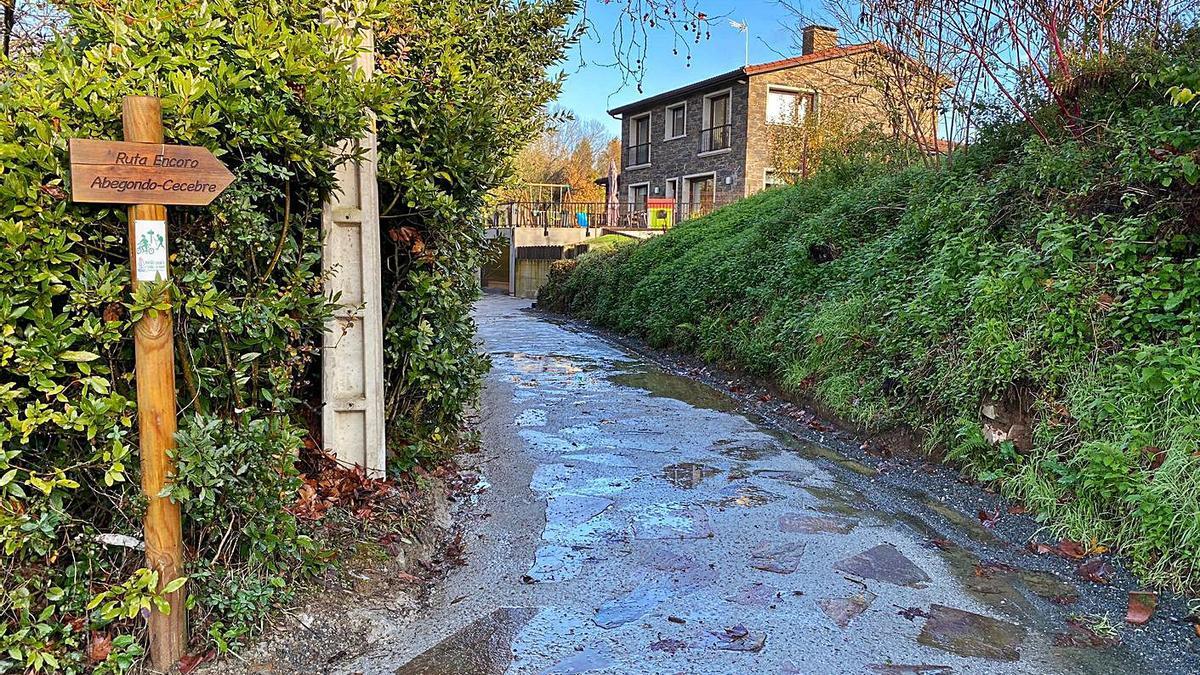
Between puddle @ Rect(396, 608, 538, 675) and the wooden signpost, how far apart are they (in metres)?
0.88

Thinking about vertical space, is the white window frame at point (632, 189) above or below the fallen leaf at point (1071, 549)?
above

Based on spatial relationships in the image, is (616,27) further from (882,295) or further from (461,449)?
(882,295)

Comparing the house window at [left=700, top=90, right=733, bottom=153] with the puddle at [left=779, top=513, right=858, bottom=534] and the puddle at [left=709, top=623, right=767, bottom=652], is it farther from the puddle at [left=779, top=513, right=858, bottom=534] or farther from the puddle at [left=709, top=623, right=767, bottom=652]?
the puddle at [left=709, top=623, right=767, bottom=652]

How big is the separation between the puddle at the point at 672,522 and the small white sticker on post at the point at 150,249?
8.95ft

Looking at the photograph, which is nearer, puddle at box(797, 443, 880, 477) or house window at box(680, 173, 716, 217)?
puddle at box(797, 443, 880, 477)

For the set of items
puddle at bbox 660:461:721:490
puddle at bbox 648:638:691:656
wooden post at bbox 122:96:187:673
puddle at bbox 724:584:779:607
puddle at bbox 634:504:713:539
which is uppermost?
wooden post at bbox 122:96:187:673

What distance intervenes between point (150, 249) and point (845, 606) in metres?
3.11

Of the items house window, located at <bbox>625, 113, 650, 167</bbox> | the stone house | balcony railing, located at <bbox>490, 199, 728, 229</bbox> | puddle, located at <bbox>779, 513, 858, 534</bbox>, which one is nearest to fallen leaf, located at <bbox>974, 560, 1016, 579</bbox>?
puddle, located at <bbox>779, 513, 858, 534</bbox>

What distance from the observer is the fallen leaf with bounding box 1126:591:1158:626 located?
318cm

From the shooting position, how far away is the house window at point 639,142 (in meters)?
29.5

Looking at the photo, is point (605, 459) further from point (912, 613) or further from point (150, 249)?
point (150, 249)

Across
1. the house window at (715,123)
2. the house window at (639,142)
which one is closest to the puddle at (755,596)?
the house window at (715,123)

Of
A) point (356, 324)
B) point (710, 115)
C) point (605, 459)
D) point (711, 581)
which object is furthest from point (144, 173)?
point (710, 115)

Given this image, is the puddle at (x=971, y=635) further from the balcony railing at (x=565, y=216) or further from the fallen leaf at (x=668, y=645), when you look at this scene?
the balcony railing at (x=565, y=216)
